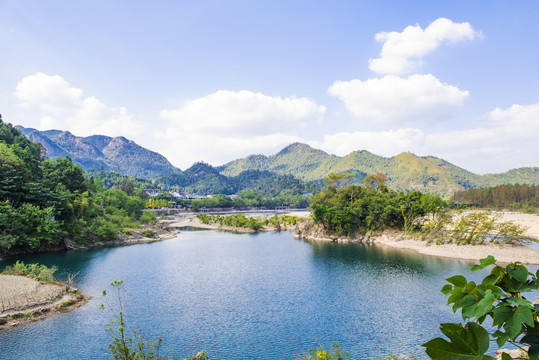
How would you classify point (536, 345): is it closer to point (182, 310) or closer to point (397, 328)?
point (397, 328)

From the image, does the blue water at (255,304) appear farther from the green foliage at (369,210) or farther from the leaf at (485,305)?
the leaf at (485,305)

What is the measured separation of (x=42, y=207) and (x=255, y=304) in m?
31.6

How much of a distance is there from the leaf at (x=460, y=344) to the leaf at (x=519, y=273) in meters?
0.57

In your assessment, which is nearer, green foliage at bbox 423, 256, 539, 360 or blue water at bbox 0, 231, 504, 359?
green foliage at bbox 423, 256, 539, 360

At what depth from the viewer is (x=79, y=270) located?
29859 millimetres

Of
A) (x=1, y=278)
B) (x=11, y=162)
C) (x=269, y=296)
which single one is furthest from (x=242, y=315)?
(x=11, y=162)

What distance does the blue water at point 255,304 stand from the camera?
50.3ft

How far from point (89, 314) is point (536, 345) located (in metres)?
22.5

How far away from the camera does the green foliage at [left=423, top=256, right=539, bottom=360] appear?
6.59ft

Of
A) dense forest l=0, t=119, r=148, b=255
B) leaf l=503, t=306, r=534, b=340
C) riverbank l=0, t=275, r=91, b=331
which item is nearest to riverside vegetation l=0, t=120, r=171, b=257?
dense forest l=0, t=119, r=148, b=255

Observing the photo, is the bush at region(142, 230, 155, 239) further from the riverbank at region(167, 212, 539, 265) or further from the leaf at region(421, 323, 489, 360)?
the leaf at region(421, 323, 489, 360)

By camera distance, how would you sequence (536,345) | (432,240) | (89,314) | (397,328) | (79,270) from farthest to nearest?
(432,240)
(79,270)
(89,314)
(397,328)
(536,345)

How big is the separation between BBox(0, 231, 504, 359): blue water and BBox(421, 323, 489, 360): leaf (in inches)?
556

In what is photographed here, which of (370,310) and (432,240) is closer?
(370,310)
